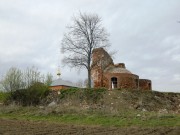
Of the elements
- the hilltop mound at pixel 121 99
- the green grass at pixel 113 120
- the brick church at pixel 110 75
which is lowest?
the green grass at pixel 113 120

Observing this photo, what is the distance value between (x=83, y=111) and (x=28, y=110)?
593 centimetres

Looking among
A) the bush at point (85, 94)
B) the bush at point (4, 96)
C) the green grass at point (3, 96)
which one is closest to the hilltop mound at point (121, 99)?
the bush at point (85, 94)

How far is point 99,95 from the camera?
36375 millimetres

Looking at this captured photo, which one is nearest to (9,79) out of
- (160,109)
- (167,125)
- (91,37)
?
(91,37)

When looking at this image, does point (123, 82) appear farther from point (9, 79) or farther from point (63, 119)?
point (63, 119)

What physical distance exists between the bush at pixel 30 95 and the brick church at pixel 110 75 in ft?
37.0

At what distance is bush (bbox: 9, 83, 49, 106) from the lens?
125 ft

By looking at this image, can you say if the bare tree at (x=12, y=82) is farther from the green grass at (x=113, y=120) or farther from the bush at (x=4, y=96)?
the green grass at (x=113, y=120)

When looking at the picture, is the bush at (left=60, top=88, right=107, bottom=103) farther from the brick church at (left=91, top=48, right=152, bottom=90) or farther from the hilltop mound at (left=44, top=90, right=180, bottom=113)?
the brick church at (left=91, top=48, right=152, bottom=90)

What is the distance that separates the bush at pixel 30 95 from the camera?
38.1m

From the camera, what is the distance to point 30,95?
38.0m

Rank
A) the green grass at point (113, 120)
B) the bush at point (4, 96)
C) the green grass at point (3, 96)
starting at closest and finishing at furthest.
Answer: the green grass at point (113, 120) < the bush at point (4, 96) < the green grass at point (3, 96)

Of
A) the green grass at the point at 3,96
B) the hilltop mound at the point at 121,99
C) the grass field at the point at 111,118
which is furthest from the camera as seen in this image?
the green grass at the point at 3,96

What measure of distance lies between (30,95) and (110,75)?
14555 millimetres
